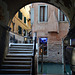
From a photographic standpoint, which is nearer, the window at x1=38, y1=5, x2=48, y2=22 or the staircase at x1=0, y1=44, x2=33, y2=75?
the staircase at x1=0, y1=44, x2=33, y2=75

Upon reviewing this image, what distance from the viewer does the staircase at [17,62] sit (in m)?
7.00

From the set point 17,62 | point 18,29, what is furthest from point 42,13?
point 17,62

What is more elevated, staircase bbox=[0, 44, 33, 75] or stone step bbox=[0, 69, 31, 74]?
staircase bbox=[0, 44, 33, 75]

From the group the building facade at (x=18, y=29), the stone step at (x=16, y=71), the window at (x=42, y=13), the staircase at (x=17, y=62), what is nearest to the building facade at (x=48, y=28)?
the window at (x=42, y=13)

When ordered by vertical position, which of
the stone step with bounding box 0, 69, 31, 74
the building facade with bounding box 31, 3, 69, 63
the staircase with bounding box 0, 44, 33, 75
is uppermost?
the building facade with bounding box 31, 3, 69, 63

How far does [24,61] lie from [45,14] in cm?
1004

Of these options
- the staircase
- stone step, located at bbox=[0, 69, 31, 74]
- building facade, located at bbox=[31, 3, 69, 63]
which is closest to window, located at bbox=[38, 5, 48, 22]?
building facade, located at bbox=[31, 3, 69, 63]

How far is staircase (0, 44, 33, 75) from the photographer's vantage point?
7.00 m

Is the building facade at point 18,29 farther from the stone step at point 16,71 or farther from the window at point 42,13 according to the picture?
the stone step at point 16,71

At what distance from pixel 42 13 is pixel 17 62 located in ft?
33.8

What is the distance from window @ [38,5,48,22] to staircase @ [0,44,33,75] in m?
8.06

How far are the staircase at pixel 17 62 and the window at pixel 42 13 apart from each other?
8060 millimetres

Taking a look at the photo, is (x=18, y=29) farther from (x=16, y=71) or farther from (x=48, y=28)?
(x=16, y=71)

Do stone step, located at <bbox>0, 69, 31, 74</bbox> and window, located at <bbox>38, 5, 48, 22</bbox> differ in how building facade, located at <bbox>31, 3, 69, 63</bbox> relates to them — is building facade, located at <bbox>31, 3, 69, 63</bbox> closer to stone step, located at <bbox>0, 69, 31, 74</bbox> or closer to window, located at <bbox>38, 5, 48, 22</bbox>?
window, located at <bbox>38, 5, 48, 22</bbox>
